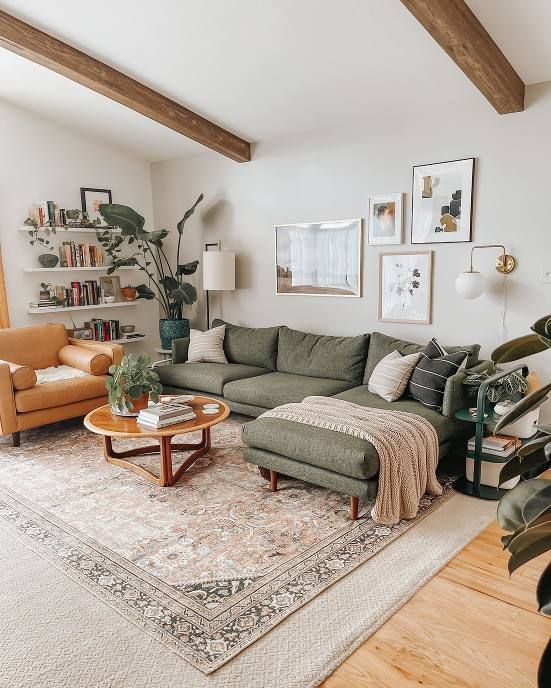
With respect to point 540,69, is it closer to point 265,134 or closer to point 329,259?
point 329,259

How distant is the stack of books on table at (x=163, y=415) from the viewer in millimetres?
3357

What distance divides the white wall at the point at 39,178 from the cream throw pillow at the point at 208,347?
1.44 meters

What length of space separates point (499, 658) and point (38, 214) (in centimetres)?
509

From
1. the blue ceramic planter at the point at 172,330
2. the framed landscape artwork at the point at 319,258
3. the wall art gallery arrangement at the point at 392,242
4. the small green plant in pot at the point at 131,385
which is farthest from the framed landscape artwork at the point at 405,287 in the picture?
the blue ceramic planter at the point at 172,330

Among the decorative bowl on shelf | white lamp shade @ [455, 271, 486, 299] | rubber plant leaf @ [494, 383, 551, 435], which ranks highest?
the decorative bowl on shelf

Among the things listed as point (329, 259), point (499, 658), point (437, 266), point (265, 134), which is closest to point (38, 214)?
point (265, 134)

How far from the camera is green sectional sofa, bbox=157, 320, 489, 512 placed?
2.92 m

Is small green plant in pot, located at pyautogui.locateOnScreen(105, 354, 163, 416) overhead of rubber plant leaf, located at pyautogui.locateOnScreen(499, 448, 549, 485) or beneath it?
beneath

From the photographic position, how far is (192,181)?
5.88m

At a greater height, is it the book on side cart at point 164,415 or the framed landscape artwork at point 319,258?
the framed landscape artwork at point 319,258

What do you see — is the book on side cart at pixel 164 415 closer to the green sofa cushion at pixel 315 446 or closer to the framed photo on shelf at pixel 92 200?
the green sofa cushion at pixel 315 446

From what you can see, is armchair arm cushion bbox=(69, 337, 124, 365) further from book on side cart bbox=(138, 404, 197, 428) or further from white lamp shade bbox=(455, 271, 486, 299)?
white lamp shade bbox=(455, 271, 486, 299)

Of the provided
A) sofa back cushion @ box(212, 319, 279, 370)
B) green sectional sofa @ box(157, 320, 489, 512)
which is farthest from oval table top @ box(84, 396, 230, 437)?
sofa back cushion @ box(212, 319, 279, 370)

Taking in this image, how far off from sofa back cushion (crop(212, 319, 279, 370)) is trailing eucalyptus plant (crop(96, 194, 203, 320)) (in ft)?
2.56
